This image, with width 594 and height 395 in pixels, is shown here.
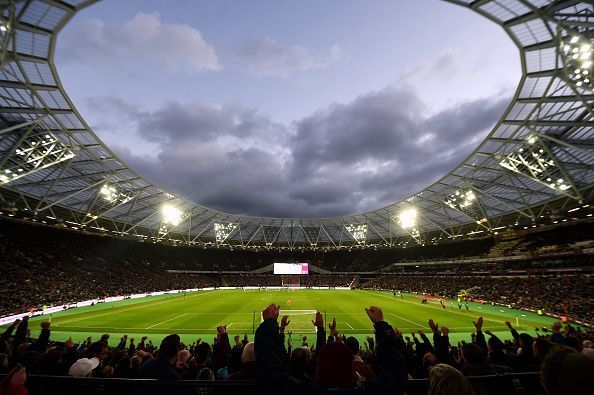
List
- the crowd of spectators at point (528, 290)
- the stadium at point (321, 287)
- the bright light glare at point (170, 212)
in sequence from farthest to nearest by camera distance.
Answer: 1. the bright light glare at point (170, 212)
2. the crowd of spectators at point (528, 290)
3. the stadium at point (321, 287)

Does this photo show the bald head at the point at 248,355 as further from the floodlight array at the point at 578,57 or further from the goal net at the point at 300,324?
the floodlight array at the point at 578,57

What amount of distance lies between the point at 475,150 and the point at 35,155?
48.8 metres

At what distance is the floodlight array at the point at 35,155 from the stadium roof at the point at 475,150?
14 cm

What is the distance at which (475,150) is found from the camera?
110ft

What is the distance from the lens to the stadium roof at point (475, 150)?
17.8m

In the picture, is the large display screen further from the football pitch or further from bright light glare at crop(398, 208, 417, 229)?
the football pitch

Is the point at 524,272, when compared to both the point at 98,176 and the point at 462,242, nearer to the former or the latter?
the point at 462,242

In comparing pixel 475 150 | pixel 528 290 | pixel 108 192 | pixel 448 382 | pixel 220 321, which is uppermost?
pixel 475 150

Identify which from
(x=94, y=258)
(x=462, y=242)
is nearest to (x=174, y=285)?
(x=94, y=258)

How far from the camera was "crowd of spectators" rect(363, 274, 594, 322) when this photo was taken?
110 feet

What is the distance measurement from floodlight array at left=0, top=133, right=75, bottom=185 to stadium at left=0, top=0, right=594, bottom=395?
0.22 metres

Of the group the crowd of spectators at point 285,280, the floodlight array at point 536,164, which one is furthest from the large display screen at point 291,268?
the floodlight array at point 536,164

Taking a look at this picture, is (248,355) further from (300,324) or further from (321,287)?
(321,287)

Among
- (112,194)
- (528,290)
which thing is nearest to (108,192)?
(112,194)
